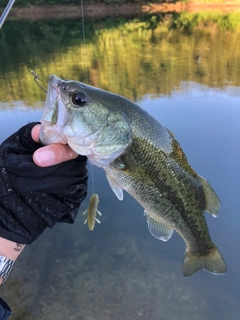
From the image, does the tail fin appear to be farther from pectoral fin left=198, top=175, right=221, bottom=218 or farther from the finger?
the finger

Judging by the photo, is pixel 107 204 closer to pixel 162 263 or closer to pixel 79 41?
pixel 162 263

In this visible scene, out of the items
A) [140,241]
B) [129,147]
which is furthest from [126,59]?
[129,147]

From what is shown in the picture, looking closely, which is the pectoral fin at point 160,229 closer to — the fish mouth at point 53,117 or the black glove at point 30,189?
the black glove at point 30,189

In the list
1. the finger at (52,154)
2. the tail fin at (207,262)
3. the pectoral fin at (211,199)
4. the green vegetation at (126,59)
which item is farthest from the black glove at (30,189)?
the green vegetation at (126,59)

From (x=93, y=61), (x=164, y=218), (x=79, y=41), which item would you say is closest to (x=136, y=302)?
(x=164, y=218)

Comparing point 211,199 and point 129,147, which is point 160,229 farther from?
point 129,147
